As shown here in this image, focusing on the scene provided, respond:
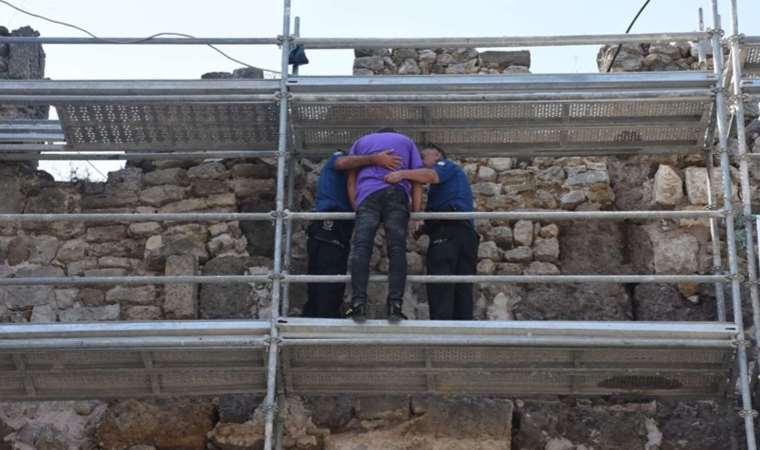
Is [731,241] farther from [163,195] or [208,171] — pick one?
[163,195]

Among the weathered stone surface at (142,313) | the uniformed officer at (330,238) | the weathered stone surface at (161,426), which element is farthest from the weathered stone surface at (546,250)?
the weathered stone surface at (142,313)

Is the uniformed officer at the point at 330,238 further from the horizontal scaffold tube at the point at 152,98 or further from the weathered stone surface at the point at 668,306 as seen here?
the weathered stone surface at the point at 668,306

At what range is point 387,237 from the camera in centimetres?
745

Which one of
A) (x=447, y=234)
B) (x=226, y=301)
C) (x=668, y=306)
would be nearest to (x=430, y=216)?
(x=447, y=234)

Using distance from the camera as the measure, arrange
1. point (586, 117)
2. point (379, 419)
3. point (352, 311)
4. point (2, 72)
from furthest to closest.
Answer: point (2, 72) < point (586, 117) < point (379, 419) < point (352, 311)

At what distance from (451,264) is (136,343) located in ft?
5.93

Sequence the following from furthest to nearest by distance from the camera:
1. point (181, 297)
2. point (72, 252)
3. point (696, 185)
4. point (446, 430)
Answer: point (72, 252) < point (696, 185) < point (181, 297) < point (446, 430)

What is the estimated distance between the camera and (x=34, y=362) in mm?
7418

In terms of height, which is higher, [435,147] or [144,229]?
[435,147]

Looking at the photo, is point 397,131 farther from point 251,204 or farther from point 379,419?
point 379,419

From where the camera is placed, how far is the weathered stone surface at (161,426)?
7688 mm

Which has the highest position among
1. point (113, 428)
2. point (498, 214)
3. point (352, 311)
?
point (498, 214)

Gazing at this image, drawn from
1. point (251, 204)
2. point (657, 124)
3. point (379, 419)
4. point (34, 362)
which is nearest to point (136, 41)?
point (251, 204)

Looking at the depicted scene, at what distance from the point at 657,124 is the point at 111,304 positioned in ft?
11.3
